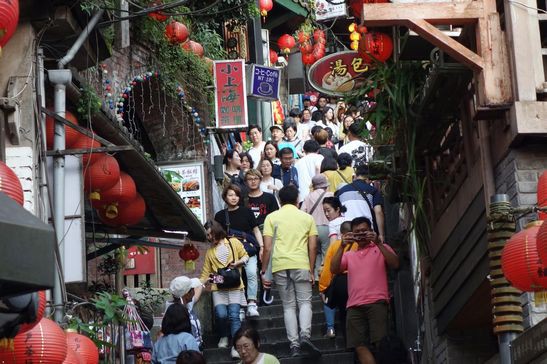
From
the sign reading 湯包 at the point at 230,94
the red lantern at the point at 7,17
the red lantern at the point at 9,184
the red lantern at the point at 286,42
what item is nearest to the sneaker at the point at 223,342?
the red lantern at the point at 7,17

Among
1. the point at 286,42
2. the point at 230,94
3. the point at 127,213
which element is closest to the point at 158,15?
the point at 230,94

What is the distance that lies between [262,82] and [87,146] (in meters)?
14.1

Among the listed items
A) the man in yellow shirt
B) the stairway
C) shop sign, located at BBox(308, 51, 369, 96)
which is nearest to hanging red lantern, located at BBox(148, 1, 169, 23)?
shop sign, located at BBox(308, 51, 369, 96)

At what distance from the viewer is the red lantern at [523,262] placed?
7914mm

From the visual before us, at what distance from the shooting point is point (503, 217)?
7926 mm

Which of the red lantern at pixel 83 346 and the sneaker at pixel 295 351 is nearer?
the red lantern at pixel 83 346

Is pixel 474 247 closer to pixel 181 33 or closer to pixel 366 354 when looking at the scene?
pixel 366 354

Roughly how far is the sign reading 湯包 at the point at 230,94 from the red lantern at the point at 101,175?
933 centimetres

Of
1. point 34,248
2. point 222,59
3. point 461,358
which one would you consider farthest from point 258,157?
point 34,248

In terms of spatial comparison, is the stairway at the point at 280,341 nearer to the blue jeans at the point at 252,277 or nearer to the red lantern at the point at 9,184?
the blue jeans at the point at 252,277

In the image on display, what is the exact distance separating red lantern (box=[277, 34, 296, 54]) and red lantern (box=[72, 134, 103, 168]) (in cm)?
2123

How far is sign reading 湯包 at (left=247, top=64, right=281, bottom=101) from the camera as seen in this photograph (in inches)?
1082

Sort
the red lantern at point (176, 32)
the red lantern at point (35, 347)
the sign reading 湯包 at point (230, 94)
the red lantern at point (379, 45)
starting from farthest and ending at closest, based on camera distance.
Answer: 1. the sign reading 湯包 at point (230, 94)
2. the red lantern at point (176, 32)
3. the red lantern at point (379, 45)
4. the red lantern at point (35, 347)

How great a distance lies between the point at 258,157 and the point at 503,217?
1525cm
